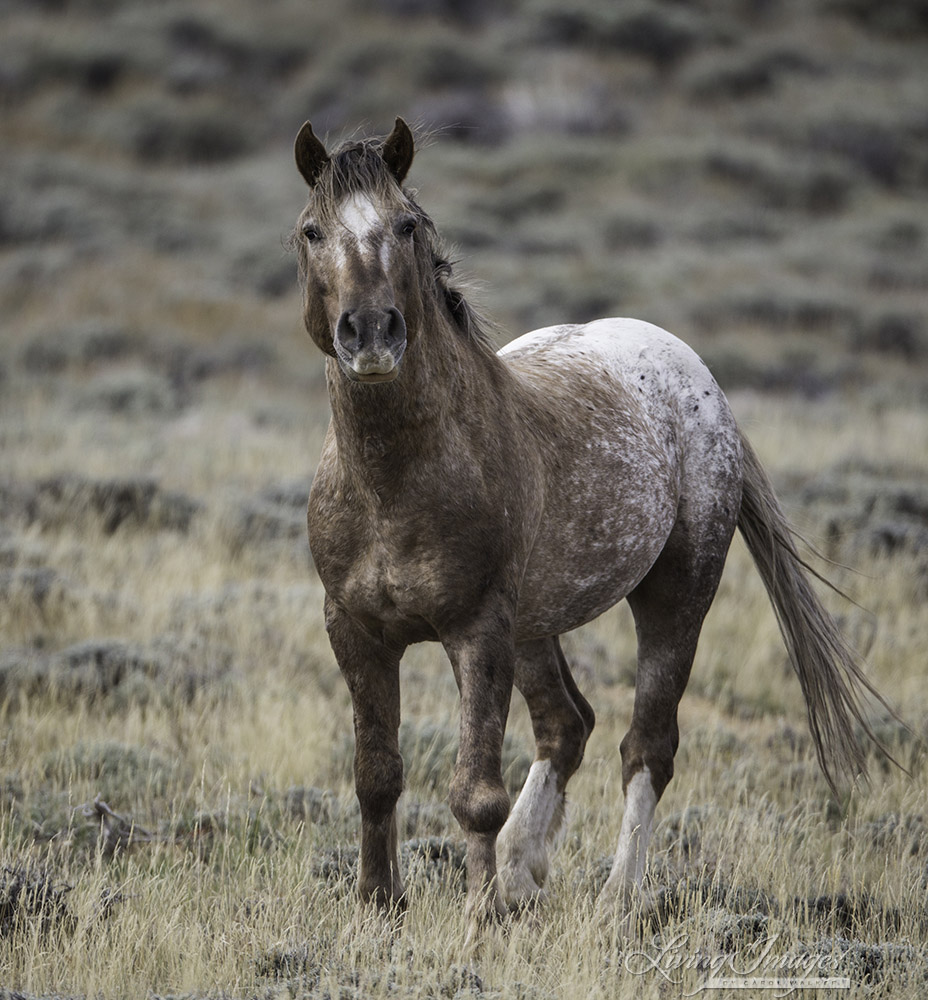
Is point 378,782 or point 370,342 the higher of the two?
point 370,342

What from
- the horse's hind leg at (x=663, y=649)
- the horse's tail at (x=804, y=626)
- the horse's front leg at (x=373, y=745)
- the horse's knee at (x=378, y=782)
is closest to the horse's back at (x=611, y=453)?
the horse's hind leg at (x=663, y=649)

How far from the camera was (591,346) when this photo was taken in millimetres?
4680

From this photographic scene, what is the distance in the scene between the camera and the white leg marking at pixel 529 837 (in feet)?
13.1

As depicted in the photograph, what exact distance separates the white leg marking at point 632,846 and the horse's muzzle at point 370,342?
2.00 meters

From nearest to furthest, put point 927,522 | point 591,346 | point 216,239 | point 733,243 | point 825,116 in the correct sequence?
point 591,346
point 927,522
point 216,239
point 733,243
point 825,116

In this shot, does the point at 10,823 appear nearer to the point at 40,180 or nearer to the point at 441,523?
the point at 441,523

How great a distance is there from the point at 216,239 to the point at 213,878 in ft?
65.2

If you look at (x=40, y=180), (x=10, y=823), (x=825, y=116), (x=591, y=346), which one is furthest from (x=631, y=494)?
(x=825, y=116)

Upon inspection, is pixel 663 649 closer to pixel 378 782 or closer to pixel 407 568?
pixel 378 782

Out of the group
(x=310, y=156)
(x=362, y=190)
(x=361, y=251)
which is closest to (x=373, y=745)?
(x=361, y=251)

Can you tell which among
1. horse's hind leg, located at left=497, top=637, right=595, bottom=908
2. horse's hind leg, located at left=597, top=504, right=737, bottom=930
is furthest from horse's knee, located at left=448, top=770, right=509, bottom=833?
horse's hind leg, located at left=597, top=504, right=737, bottom=930

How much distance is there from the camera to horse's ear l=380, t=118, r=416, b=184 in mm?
3283

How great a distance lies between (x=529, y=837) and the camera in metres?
4.13

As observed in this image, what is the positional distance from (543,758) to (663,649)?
0.66m
